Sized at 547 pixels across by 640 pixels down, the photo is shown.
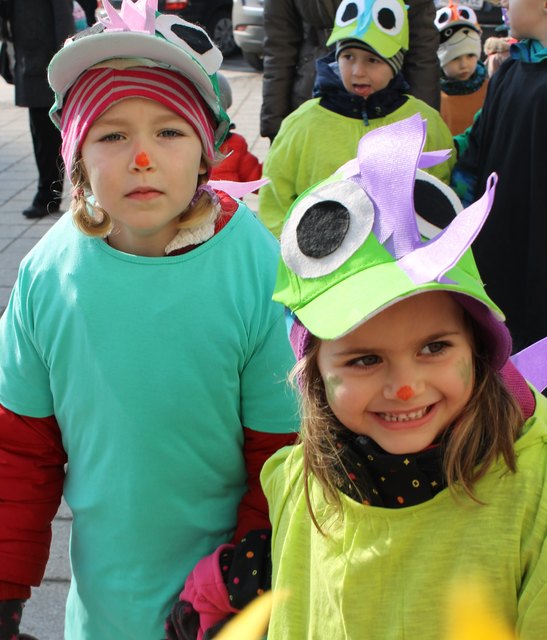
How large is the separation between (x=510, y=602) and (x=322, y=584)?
0.33 meters

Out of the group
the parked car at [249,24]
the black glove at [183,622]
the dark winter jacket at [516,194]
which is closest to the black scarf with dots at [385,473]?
the black glove at [183,622]

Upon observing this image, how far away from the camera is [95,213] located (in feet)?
6.26

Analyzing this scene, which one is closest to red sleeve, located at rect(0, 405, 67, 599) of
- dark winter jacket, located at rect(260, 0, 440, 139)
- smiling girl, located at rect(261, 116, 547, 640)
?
smiling girl, located at rect(261, 116, 547, 640)

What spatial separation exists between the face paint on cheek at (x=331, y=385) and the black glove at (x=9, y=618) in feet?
2.89

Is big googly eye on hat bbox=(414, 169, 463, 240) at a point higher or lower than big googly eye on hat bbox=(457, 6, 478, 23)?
higher

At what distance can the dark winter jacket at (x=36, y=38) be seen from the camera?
21.2 feet

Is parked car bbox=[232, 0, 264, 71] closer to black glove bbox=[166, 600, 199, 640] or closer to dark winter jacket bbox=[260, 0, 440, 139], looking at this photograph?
dark winter jacket bbox=[260, 0, 440, 139]

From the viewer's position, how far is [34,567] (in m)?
1.97

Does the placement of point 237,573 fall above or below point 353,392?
below

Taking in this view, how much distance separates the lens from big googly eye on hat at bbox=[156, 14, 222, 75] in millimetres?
1862

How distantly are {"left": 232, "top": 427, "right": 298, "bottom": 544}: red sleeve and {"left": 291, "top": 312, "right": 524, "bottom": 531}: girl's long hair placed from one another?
25 cm

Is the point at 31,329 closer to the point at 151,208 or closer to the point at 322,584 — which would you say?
the point at 151,208

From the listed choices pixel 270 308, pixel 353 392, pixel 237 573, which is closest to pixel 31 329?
pixel 270 308

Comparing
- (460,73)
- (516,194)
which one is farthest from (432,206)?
(460,73)
